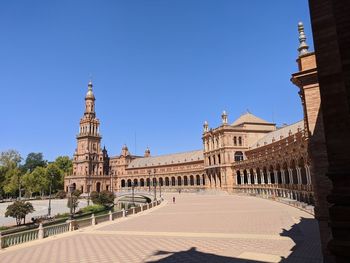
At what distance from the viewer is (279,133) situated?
63906 millimetres

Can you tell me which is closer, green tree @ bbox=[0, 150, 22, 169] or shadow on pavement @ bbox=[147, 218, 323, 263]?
shadow on pavement @ bbox=[147, 218, 323, 263]

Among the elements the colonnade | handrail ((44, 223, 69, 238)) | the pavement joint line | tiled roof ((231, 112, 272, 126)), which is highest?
tiled roof ((231, 112, 272, 126))

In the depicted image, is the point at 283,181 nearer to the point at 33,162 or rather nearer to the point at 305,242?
the point at 305,242

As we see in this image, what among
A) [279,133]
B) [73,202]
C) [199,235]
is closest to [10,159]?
[73,202]

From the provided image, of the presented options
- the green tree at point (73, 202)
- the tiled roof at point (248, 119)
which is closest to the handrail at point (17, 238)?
the green tree at point (73, 202)

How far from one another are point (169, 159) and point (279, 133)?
1920 inches

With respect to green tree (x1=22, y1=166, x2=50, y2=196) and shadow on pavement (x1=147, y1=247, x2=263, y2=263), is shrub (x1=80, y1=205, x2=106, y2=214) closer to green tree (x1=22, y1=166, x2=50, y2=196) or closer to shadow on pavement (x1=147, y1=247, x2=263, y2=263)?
shadow on pavement (x1=147, y1=247, x2=263, y2=263)

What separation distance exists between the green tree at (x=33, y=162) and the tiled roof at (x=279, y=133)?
101 m

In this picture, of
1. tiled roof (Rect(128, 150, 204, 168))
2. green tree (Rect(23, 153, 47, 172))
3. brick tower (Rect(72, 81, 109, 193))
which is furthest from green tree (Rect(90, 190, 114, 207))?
green tree (Rect(23, 153, 47, 172))

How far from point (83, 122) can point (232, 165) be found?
61.9 metres

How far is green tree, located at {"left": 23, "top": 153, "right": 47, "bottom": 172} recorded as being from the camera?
5290 inches

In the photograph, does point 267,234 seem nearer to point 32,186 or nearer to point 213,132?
point 213,132

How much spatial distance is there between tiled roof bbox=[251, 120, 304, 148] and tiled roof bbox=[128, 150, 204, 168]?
22612mm

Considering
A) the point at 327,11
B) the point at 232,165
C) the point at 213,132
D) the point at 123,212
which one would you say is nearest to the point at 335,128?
the point at 327,11
